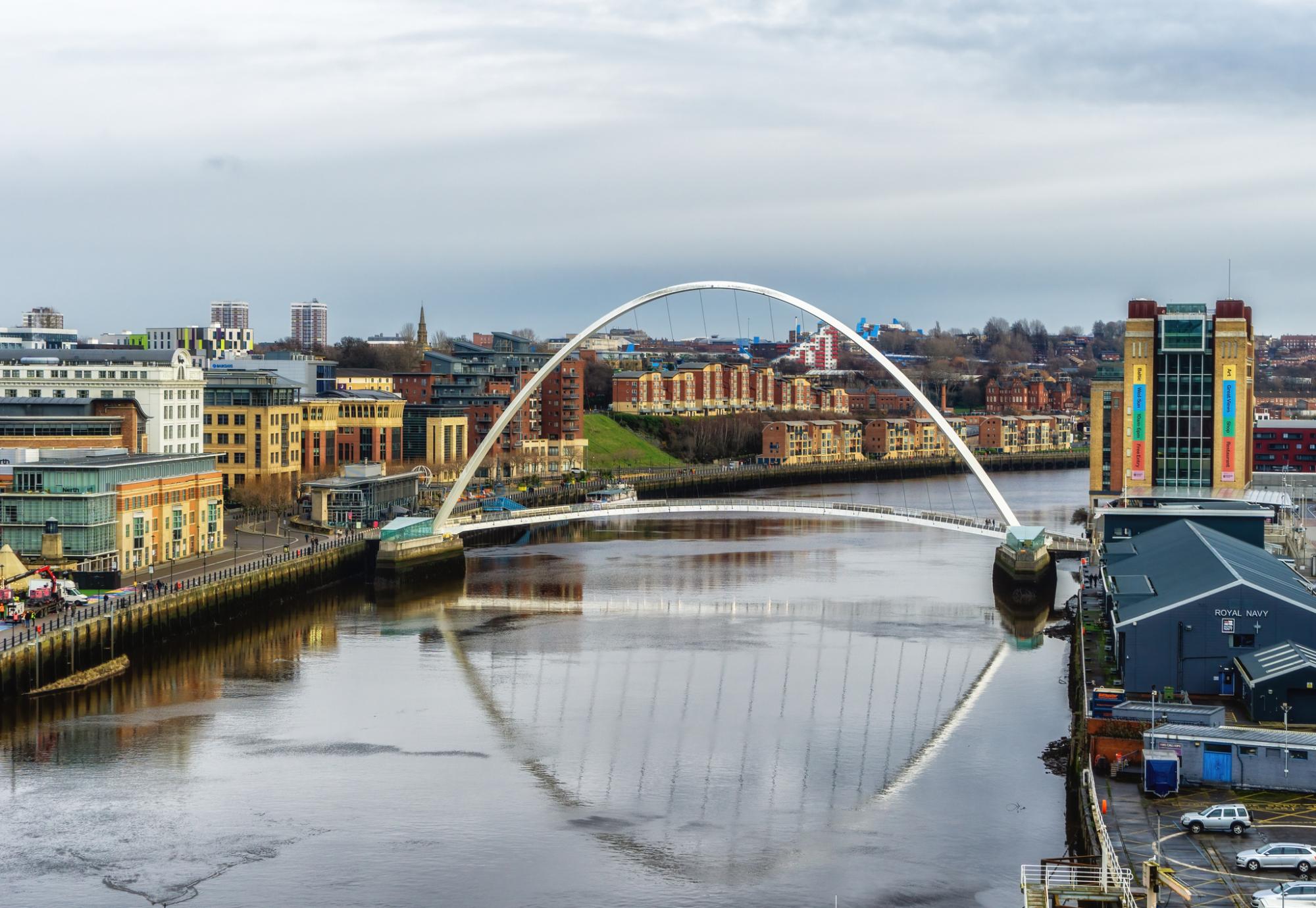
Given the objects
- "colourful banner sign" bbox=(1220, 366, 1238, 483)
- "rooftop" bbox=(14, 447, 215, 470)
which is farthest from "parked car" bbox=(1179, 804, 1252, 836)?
"colourful banner sign" bbox=(1220, 366, 1238, 483)

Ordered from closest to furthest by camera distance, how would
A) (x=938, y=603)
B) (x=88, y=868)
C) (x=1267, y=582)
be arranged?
(x=88, y=868) < (x=1267, y=582) < (x=938, y=603)

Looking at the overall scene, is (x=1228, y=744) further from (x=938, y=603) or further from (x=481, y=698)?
(x=938, y=603)

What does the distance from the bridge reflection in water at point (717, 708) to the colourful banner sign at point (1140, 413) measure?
38.3 feet

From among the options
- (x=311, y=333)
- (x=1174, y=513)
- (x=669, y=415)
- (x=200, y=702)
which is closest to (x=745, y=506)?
(x=1174, y=513)

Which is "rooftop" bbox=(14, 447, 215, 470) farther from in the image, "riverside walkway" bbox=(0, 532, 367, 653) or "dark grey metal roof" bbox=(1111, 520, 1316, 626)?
"dark grey metal roof" bbox=(1111, 520, 1316, 626)

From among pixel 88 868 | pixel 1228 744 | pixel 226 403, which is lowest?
pixel 88 868

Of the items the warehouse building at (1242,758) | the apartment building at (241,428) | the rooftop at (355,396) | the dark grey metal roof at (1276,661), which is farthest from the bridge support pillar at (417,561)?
the warehouse building at (1242,758)

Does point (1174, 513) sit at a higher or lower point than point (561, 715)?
higher

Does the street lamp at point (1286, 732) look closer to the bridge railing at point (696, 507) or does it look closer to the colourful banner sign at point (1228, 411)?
the bridge railing at point (696, 507)

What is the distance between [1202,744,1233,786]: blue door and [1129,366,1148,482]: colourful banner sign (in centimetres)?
2773

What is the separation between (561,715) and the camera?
82.5 ft

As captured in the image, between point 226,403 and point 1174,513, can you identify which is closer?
point 1174,513

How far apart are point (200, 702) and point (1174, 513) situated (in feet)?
65.0

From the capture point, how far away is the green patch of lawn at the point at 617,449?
260 ft
